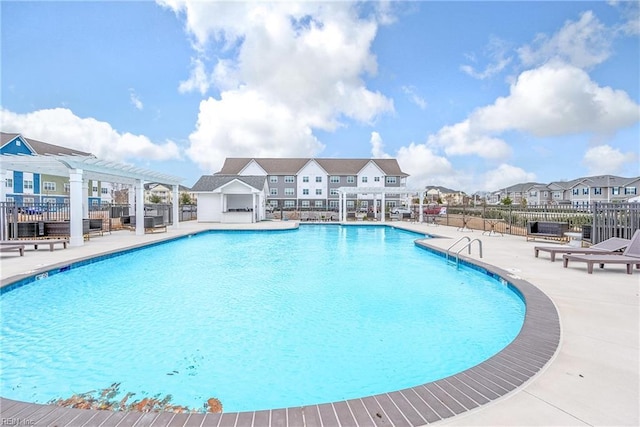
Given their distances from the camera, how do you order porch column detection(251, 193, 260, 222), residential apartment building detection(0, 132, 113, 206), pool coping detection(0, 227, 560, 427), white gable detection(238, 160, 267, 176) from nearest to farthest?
pool coping detection(0, 227, 560, 427)
porch column detection(251, 193, 260, 222)
residential apartment building detection(0, 132, 113, 206)
white gable detection(238, 160, 267, 176)

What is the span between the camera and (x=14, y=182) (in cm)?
3434

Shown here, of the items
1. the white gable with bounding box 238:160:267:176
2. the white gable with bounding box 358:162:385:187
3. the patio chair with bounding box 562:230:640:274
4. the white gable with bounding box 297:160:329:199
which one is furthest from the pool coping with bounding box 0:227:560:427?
the white gable with bounding box 238:160:267:176

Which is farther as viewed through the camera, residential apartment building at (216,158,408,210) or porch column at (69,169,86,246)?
residential apartment building at (216,158,408,210)

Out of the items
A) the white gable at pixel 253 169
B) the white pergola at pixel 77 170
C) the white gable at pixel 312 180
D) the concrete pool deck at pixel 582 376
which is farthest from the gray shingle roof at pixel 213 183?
the concrete pool deck at pixel 582 376

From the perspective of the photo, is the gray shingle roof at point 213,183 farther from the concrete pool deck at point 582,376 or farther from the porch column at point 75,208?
the concrete pool deck at point 582,376

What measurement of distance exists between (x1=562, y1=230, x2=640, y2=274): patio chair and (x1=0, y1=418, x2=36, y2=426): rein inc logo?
9.17m

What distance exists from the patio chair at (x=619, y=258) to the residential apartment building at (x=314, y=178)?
35.0 m

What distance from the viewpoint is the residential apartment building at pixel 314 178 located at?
42875 millimetres

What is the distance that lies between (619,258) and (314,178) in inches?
1477

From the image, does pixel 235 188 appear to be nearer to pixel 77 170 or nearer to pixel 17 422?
pixel 77 170

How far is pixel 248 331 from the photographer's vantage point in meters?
4.74

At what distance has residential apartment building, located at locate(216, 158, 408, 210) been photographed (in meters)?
42.9

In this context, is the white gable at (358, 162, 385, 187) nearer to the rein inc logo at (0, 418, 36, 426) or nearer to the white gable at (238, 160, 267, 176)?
the white gable at (238, 160, 267, 176)

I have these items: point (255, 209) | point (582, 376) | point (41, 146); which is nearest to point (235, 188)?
point (255, 209)
